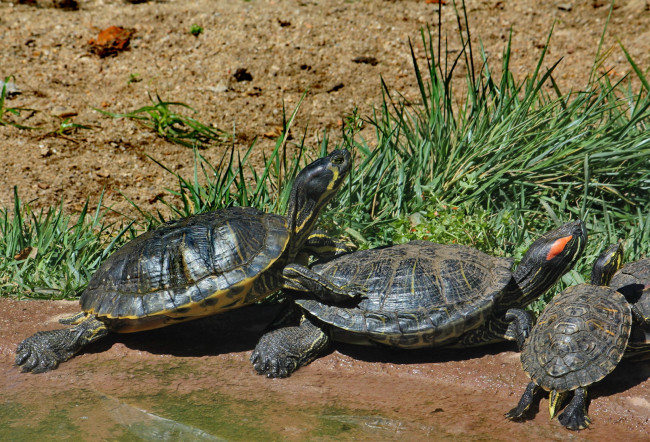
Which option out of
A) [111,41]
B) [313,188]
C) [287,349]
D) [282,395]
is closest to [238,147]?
[313,188]

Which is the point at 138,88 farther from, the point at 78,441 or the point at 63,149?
the point at 78,441

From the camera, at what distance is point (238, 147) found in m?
5.71

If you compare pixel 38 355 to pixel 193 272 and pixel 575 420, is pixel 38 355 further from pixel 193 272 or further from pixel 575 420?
pixel 575 420

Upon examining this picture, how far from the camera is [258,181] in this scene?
4719mm

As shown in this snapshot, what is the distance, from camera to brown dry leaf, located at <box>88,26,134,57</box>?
Result: 274 inches

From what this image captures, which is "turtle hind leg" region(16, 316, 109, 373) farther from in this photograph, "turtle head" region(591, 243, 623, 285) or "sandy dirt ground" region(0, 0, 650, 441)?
"turtle head" region(591, 243, 623, 285)

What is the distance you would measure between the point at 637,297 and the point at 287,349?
1.77 metres

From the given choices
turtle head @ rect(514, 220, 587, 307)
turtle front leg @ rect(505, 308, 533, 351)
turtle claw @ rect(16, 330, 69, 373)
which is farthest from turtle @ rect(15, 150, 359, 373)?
turtle head @ rect(514, 220, 587, 307)

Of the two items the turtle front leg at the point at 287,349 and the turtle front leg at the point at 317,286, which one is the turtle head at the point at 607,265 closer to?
the turtle front leg at the point at 317,286

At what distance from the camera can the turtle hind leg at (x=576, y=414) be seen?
287 centimetres

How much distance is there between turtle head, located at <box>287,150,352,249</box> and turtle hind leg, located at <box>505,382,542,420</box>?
141 centimetres

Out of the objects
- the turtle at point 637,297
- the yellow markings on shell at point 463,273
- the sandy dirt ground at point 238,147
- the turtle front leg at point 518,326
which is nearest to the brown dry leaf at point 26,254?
the sandy dirt ground at point 238,147

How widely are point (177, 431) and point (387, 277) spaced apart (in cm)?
126

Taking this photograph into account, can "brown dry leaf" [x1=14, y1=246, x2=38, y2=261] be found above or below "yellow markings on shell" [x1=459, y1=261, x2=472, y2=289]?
below
